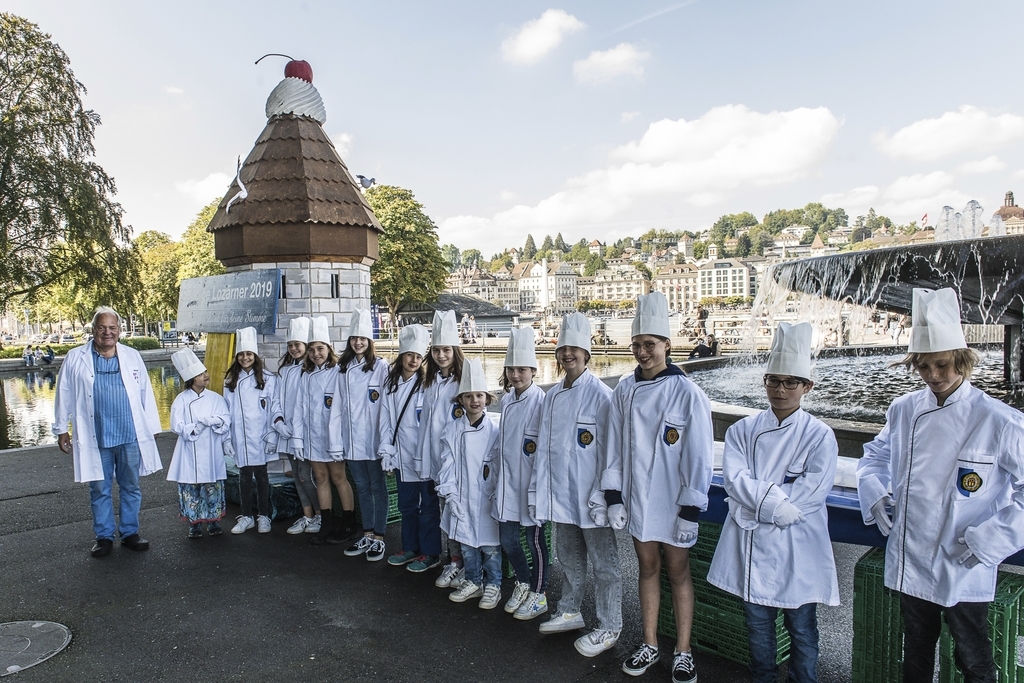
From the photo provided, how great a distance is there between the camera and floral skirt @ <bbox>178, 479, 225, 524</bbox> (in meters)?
6.15

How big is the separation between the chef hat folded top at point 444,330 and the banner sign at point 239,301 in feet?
10.5

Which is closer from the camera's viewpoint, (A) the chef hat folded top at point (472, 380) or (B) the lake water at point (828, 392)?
(A) the chef hat folded top at point (472, 380)

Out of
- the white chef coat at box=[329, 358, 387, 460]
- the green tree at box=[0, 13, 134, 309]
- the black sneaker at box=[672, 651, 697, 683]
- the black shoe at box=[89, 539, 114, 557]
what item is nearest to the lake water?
the green tree at box=[0, 13, 134, 309]

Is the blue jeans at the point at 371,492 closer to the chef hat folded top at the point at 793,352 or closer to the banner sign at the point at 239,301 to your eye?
the banner sign at the point at 239,301

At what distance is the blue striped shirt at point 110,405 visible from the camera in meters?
5.89

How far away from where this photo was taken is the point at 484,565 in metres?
4.64

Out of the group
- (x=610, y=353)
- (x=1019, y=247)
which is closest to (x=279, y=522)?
(x=1019, y=247)

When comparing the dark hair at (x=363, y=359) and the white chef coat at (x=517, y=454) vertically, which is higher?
the dark hair at (x=363, y=359)

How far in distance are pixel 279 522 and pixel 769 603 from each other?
5090 mm

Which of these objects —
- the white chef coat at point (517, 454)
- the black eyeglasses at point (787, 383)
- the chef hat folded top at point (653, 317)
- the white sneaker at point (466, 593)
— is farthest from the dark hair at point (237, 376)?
the black eyeglasses at point (787, 383)

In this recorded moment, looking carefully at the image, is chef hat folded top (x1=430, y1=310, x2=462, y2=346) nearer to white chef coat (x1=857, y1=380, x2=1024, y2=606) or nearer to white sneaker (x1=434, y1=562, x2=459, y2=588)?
white sneaker (x1=434, y1=562, x2=459, y2=588)

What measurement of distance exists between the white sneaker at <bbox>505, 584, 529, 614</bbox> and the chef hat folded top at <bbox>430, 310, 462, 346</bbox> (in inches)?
73.1

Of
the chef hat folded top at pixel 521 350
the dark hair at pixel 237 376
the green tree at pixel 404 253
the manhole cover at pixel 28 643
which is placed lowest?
the manhole cover at pixel 28 643

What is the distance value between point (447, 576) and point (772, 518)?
2.72 metres
